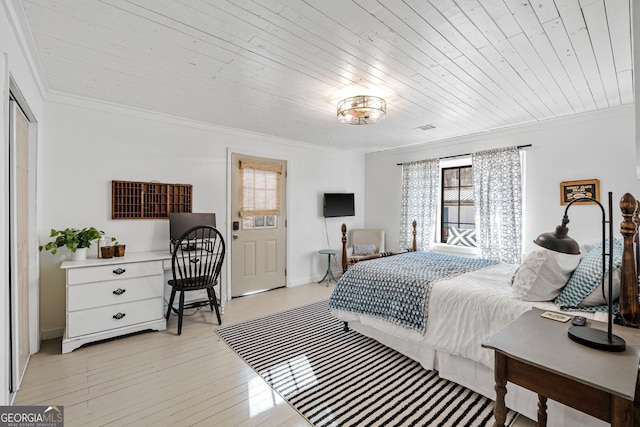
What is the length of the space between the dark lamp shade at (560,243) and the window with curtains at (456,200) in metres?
3.53

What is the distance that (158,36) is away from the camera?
1946 millimetres

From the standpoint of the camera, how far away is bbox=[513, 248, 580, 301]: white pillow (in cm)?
194

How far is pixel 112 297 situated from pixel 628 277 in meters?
3.79

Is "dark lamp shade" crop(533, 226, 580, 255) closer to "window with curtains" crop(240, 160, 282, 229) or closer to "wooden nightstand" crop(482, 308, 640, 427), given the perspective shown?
"wooden nightstand" crop(482, 308, 640, 427)

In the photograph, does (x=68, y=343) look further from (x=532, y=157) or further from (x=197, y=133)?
(x=532, y=157)

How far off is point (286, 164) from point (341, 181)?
125cm

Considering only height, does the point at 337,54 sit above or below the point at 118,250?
above

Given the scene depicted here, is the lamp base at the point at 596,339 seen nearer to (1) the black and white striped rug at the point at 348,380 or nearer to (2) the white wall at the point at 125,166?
(1) the black and white striped rug at the point at 348,380

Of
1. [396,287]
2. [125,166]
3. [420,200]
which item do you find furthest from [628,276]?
[125,166]

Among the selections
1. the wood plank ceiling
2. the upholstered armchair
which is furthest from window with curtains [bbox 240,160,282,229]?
the upholstered armchair

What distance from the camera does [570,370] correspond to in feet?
3.52

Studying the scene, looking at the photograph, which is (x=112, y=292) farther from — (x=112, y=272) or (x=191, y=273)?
(x=191, y=273)

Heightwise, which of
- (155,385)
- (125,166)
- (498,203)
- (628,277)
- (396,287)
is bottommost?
(155,385)

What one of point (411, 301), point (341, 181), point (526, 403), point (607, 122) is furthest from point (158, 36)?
point (607, 122)
